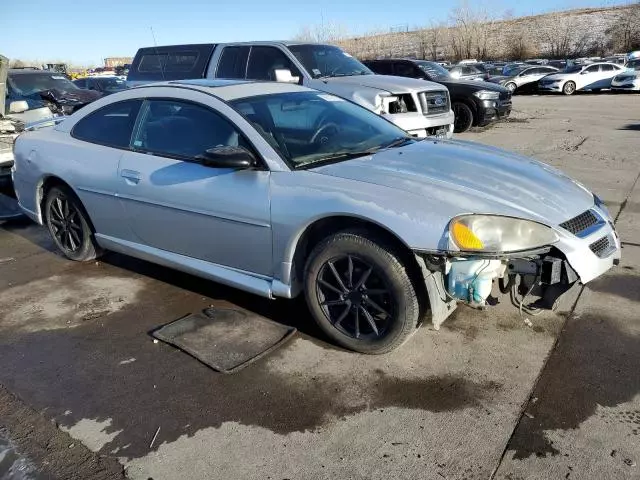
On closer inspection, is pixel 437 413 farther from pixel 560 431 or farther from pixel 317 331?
pixel 317 331

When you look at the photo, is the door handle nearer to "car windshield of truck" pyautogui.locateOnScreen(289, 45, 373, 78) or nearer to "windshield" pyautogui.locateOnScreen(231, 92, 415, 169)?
"windshield" pyautogui.locateOnScreen(231, 92, 415, 169)

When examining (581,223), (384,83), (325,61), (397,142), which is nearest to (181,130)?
(397,142)

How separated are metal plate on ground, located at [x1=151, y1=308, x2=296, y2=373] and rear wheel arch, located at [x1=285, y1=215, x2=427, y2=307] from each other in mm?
454

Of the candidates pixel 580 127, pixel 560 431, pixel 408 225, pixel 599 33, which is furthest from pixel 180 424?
pixel 599 33

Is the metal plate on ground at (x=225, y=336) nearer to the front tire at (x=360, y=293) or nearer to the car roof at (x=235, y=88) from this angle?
the front tire at (x=360, y=293)

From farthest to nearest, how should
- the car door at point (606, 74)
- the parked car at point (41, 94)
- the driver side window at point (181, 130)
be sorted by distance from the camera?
the car door at point (606, 74) → the parked car at point (41, 94) → the driver side window at point (181, 130)

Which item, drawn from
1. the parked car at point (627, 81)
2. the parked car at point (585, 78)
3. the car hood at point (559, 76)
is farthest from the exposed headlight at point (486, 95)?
the car hood at point (559, 76)

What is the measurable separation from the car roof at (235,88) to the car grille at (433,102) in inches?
177

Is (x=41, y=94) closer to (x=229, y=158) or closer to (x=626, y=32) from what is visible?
(x=229, y=158)

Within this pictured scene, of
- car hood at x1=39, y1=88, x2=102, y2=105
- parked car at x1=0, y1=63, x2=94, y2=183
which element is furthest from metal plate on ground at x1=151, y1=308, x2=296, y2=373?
car hood at x1=39, y1=88, x2=102, y2=105

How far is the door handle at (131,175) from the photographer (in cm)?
388

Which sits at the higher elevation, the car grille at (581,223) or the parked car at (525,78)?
the car grille at (581,223)

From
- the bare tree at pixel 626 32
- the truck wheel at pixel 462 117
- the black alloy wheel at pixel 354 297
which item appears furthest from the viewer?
the bare tree at pixel 626 32

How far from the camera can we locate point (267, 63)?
8031 mm
